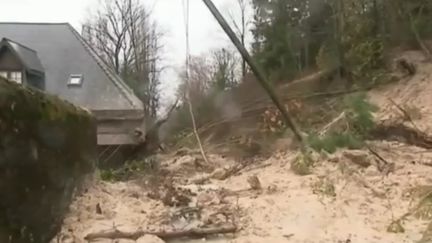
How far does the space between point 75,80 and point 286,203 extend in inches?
466

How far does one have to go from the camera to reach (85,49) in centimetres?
1928

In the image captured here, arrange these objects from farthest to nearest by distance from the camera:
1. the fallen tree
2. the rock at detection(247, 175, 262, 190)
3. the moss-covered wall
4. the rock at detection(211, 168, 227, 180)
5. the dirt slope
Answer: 1. the rock at detection(211, 168, 227, 180)
2. the rock at detection(247, 175, 262, 190)
3. the dirt slope
4. the fallen tree
5. the moss-covered wall

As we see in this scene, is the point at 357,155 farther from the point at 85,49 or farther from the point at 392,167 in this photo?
the point at 85,49

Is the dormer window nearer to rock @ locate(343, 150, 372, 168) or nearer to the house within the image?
the house

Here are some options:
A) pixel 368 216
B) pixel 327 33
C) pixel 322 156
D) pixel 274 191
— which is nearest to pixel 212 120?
pixel 327 33

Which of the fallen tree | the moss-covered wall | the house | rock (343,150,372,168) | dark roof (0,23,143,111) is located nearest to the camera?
the moss-covered wall

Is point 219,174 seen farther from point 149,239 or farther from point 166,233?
point 149,239

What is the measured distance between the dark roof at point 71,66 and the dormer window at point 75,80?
11cm

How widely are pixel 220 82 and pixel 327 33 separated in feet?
15.2

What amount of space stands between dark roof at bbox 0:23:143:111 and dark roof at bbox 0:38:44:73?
8cm

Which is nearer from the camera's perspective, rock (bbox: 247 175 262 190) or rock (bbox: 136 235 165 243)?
rock (bbox: 136 235 165 243)

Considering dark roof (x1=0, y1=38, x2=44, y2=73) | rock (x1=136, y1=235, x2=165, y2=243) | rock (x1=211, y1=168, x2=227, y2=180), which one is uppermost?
dark roof (x1=0, y1=38, x2=44, y2=73)

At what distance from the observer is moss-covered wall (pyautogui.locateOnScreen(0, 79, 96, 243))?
15.0ft

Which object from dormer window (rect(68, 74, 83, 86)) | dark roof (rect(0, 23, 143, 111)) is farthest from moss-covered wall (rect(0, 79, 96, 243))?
dormer window (rect(68, 74, 83, 86))
